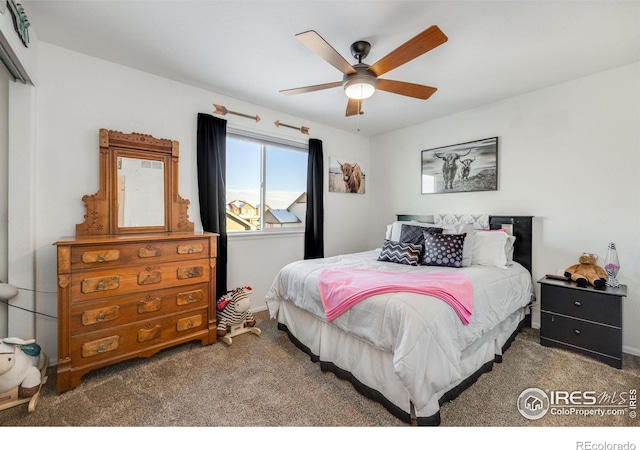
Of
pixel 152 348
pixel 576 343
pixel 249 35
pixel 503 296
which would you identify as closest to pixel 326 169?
pixel 249 35

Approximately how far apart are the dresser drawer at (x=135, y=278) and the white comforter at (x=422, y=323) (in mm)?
861

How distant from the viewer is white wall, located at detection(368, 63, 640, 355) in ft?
7.58

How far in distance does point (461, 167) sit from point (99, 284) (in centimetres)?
382

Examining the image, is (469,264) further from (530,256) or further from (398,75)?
(398,75)

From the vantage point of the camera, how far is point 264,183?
343 centimetres

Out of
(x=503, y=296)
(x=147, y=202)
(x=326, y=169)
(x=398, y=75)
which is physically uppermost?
(x=398, y=75)

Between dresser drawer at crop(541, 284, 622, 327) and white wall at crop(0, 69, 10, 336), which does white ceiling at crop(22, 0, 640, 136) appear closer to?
white wall at crop(0, 69, 10, 336)

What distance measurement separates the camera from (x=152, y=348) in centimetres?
209

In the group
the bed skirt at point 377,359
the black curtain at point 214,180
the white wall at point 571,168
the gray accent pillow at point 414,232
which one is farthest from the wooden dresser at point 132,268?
the white wall at point 571,168

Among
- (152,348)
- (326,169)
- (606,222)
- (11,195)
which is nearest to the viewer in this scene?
(11,195)

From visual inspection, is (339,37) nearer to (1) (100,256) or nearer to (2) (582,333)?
(1) (100,256)

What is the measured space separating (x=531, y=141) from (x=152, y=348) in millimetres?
4077

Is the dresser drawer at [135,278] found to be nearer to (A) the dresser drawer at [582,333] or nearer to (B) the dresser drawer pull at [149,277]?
(B) the dresser drawer pull at [149,277]

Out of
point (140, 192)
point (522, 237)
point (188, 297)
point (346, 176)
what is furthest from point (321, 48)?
point (522, 237)
